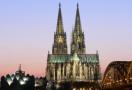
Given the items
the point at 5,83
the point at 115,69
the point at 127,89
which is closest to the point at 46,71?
the point at 5,83

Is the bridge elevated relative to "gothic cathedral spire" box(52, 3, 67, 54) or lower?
lower

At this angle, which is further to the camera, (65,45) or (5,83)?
(65,45)

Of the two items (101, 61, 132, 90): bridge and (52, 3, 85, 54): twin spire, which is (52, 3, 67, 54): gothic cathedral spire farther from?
(101, 61, 132, 90): bridge

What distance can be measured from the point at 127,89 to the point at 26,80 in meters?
38.9

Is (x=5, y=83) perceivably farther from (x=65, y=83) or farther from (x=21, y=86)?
(x=65, y=83)

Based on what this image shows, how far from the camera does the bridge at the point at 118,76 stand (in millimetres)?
79500

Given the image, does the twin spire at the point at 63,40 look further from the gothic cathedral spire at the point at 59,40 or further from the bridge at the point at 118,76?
the bridge at the point at 118,76

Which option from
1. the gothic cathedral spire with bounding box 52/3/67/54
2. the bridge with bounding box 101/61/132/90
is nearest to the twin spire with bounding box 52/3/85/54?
the gothic cathedral spire with bounding box 52/3/67/54

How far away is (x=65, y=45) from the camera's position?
642 ft

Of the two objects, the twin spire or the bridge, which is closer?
the bridge

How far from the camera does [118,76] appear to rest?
88.6 meters

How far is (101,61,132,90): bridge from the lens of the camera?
261ft

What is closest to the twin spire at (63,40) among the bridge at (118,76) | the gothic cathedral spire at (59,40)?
the gothic cathedral spire at (59,40)

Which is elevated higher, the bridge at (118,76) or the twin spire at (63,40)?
the twin spire at (63,40)
